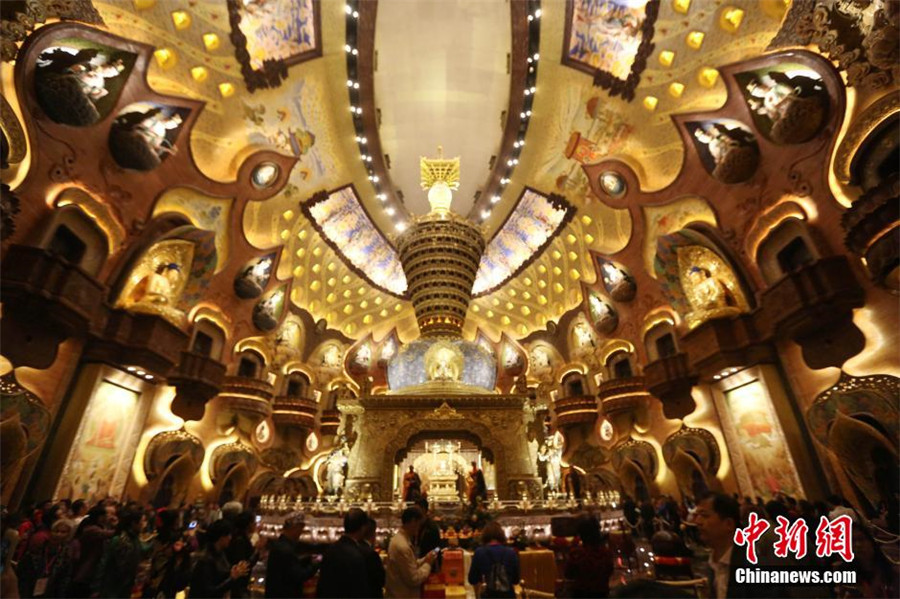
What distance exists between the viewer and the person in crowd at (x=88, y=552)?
12.5ft

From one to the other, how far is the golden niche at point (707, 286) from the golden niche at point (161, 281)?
15.3 m

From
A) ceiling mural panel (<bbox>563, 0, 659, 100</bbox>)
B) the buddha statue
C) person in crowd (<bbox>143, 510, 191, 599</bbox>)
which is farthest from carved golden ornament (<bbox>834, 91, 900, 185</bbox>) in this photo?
A: the buddha statue

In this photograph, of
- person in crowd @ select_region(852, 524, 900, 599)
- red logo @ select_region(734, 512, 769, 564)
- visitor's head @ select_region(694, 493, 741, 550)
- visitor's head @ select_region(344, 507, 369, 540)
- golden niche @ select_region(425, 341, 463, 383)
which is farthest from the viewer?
golden niche @ select_region(425, 341, 463, 383)

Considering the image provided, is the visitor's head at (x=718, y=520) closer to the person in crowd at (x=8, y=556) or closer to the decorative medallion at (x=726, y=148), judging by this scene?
the person in crowd at (x=8, y=556)

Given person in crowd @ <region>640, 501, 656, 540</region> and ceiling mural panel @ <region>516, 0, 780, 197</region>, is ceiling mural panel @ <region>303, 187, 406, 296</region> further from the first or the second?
person in crowd @ <region>640, 501, 656, 540</region>

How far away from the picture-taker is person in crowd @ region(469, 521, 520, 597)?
9.94 feet

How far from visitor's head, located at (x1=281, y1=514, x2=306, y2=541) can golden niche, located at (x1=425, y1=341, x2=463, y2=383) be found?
30.5 ft

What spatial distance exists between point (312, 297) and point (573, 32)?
50.3 ft

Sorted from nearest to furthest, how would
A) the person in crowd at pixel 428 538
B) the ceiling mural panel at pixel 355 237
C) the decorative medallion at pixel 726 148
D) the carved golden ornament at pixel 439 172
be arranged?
the person in crowd at pixel 428 538 < the decorative medallion at pixel 726 148 < the carved golden ornament at pixel 439 172 < the ceiling mural panel at pixel 355 237

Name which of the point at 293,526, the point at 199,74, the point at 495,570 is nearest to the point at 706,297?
the point at 495,570

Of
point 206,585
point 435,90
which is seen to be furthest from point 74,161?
point 435,90

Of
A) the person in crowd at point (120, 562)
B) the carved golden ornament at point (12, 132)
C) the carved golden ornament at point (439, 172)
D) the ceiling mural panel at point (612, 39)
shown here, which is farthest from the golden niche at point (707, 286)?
the carved golden ornament at point (12, 132)

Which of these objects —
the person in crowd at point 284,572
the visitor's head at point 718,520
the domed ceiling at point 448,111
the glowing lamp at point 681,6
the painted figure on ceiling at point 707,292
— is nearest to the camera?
the visitor's head at point 718,520

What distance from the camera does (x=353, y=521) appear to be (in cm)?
280
